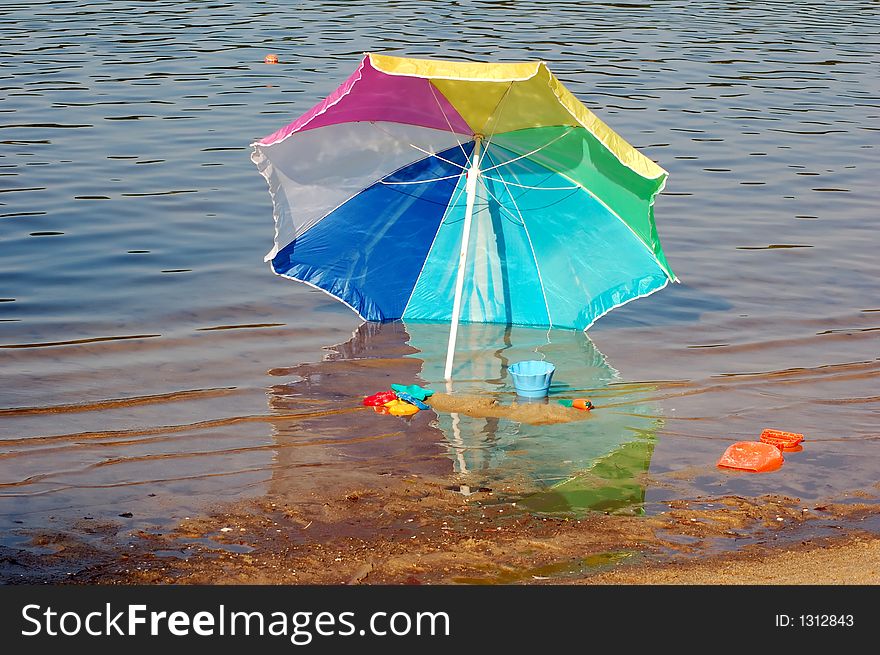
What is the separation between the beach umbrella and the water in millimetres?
578

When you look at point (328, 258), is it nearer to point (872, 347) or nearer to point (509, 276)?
point (509, 276)

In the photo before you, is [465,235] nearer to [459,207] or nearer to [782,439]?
[459,207]

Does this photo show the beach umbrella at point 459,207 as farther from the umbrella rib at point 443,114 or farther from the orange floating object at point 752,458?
the orange floating object at point 752,458

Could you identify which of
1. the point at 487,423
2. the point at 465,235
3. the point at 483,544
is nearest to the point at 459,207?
the point at 465,235

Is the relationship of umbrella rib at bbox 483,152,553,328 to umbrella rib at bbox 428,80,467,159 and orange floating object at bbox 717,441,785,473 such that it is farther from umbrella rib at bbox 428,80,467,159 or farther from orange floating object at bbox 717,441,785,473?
orange floating object at bbox 717,441,785,473

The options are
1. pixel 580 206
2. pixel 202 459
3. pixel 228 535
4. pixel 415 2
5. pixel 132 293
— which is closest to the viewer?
pixel 228 535

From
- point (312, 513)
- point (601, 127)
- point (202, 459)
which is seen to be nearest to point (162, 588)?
point (312, 513)

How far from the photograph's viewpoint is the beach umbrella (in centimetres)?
961

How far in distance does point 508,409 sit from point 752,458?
202 cm

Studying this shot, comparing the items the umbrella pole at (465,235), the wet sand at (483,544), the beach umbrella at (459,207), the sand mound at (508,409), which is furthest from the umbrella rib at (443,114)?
the wet sand at (483,544)

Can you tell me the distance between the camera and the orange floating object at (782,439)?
29.3 ft

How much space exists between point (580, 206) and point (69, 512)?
4938mm

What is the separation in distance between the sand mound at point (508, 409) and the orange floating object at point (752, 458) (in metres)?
1.38

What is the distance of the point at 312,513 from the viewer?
298 inches
